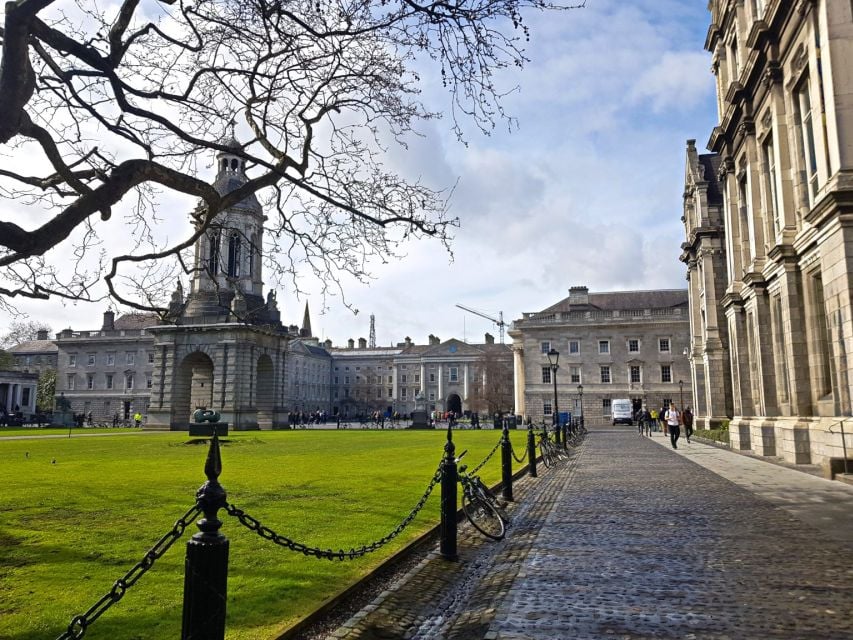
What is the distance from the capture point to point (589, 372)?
67.4m

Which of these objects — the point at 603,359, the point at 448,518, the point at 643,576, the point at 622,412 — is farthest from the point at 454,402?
the point at 643,576

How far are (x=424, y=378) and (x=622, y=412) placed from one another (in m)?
54.1

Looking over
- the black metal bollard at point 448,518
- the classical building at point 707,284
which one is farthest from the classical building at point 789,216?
the black metal bollard at point 448,518

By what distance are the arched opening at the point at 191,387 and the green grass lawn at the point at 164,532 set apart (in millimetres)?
37286

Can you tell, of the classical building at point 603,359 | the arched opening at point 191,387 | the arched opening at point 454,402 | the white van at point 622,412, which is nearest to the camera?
the arched opening at point 191,387

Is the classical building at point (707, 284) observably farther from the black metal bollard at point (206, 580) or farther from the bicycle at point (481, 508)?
the black metal bollard at point (206, 580)

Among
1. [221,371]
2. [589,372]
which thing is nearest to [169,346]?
[221,371]

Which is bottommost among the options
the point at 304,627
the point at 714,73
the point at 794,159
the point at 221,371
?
the point at 304,627

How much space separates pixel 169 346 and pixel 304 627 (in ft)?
177

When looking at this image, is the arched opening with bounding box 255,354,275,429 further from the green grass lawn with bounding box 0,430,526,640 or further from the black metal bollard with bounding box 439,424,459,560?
the black metal bollard with bounding box 439,424,459,560

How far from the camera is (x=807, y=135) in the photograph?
691 inches

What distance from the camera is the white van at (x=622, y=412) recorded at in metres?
62.1

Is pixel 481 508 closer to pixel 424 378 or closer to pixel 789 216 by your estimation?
pixel 789 216

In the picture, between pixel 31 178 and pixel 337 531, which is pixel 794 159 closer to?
pixel 337 531
